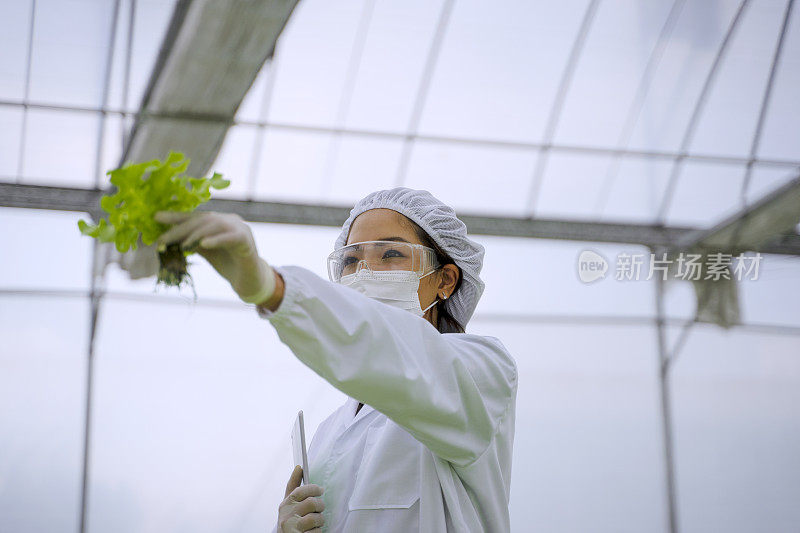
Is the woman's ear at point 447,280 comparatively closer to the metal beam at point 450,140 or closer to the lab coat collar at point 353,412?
the lab coat collar at point 353,412

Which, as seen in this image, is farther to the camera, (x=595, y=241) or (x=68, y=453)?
(x=595, y=241)

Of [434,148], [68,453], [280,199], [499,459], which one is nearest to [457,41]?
[434,148]

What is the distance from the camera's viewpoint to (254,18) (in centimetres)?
493

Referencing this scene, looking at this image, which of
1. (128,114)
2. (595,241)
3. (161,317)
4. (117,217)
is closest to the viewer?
(117,217)

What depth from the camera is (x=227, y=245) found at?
111 centimetres

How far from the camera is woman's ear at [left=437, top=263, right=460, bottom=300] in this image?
6.71ft

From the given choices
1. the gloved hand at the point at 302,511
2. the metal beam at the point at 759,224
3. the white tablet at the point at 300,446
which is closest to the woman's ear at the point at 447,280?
the white tablet at the point at 300,446

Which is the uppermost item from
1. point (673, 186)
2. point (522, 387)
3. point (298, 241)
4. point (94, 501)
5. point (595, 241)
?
point (673, 186)

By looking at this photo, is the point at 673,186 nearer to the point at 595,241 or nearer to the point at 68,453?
the point at 595,241

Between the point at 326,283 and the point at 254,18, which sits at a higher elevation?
the point at 254,18

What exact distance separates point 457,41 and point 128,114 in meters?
2.76

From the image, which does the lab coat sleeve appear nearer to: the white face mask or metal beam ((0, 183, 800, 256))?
the white face mask

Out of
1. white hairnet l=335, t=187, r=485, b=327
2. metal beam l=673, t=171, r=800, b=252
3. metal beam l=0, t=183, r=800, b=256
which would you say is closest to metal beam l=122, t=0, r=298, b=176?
metal beam l=0, t=183, r=800, b=256

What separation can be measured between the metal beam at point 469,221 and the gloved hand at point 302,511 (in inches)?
203
